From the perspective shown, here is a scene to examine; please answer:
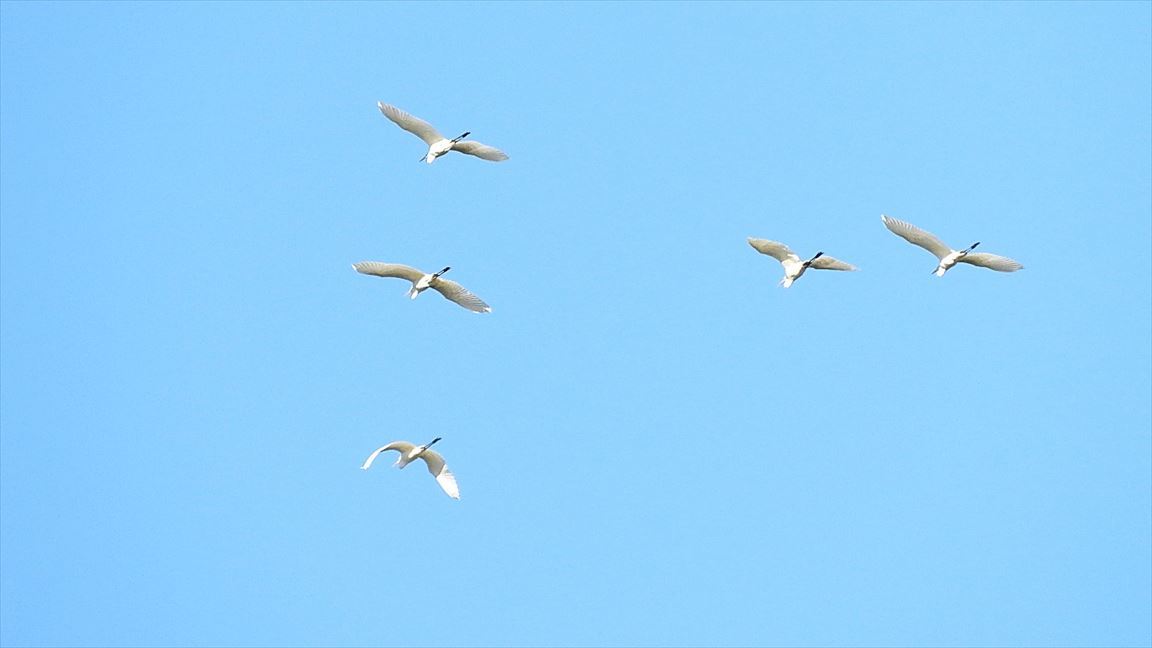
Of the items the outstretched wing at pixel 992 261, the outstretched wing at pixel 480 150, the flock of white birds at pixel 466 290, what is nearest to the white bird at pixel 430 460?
the flock of white birds at pixel 466 290

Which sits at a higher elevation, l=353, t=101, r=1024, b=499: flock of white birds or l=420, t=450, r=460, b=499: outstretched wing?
l=353, t=101, r=1024, b=499: flock of white birds

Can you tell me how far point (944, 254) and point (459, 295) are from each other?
1452 centimetres

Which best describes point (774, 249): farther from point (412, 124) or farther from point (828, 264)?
point (412, 124)

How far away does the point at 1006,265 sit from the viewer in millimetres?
57219

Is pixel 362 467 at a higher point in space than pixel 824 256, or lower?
lower

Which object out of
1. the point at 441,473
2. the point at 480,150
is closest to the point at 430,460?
the point at 441,473

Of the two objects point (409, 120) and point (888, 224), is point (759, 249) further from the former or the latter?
point (409, 120)

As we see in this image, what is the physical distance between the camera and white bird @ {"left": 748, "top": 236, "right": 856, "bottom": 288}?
2207 inches

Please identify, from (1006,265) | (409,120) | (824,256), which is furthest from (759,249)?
(409,120)

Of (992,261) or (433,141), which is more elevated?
(433,141)

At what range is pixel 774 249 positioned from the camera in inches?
2254

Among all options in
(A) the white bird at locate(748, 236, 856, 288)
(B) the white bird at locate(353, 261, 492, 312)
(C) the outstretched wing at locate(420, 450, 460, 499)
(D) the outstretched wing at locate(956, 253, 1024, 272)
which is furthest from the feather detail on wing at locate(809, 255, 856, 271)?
(C) the outstretched wing at locate(420, 450, 460, 499)

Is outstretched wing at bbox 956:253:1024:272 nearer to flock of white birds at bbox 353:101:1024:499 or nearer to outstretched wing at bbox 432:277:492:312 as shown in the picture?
flock of white birds at bbox 353:101:1024:499

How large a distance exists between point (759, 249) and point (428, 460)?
11.7 meters
